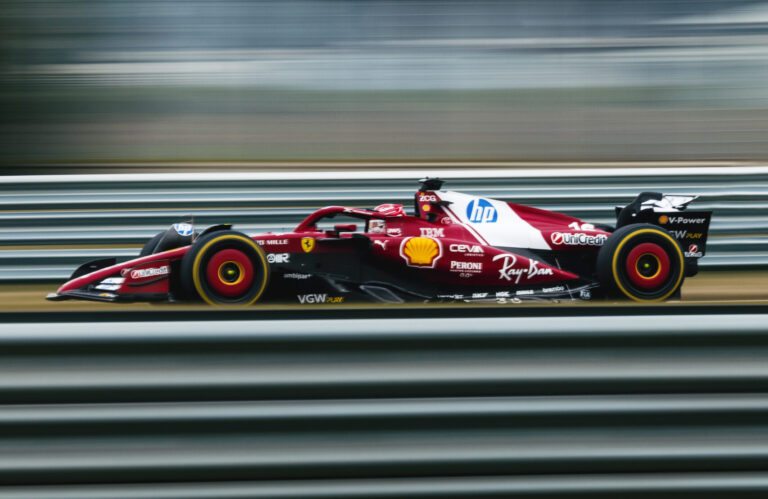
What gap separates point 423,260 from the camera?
5445 mm

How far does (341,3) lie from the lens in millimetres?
8195

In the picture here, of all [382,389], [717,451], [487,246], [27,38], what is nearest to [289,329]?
[382,389]

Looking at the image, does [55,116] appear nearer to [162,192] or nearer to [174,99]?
[174,99]

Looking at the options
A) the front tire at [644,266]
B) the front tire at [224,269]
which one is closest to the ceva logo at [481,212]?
the front tire at [644,266]

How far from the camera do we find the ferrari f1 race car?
16.9ft

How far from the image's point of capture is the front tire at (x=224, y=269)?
16.7 feet

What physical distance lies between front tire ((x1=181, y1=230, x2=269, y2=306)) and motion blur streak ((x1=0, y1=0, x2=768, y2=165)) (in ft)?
10.9

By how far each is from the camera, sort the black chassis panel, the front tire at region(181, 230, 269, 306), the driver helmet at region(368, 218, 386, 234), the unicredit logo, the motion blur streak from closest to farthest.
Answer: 1. the front tire at region(181, 230, 269, 306)
2. the black chassis panel
3. the driver helmet at region(368, 218, 386, 234)
4. the unicredit logo
5. the motion blur streak

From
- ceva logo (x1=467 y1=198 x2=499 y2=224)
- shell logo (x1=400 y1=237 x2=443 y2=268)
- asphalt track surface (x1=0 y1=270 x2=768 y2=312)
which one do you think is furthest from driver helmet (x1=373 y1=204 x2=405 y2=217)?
asphalt track surface (x1=0 y1=270 x2=768 y2=312)

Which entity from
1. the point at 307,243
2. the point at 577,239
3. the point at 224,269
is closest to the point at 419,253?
the point at 307,243

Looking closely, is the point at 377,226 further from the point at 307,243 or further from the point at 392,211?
the point at 307,243

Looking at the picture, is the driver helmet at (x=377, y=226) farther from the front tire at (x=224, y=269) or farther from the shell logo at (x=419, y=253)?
the front tire at (x=224, y=269)

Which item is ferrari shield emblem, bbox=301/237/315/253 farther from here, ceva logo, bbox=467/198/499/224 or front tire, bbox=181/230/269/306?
ceva logo, bbox=467/198/499/224

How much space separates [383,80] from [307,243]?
3.37 m
